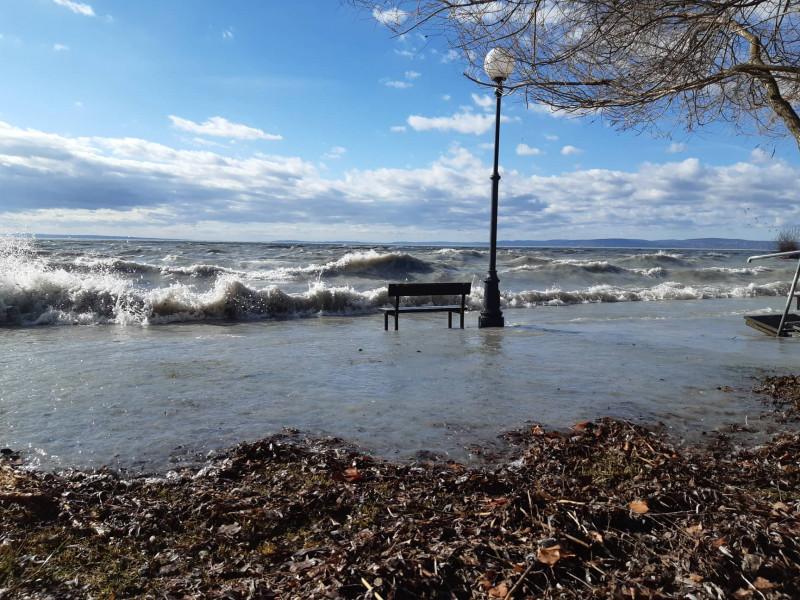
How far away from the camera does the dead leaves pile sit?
7.86 ft

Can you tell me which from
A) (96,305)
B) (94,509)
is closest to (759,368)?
(94,509)

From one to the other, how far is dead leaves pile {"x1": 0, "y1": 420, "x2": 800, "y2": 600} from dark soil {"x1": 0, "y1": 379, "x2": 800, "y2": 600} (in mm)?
10

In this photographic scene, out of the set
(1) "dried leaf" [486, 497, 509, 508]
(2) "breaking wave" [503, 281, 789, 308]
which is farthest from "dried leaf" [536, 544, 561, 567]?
(2) "breaking wave" [503, 281, 789, 308]

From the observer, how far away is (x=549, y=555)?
2.51 meters

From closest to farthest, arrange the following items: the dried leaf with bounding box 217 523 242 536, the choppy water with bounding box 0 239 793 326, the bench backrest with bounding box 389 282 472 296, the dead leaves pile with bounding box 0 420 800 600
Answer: the dead leaves pile with bounding box 0 420 800 600
the dried leaf with bounding box 217 523 242 536
the bench backrest with bounding box 389 282 472 296
the choppy water with bounding box 0 239 793 326

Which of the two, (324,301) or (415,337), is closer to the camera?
(415,337)

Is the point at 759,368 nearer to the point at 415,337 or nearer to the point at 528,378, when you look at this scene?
the point at 528,378

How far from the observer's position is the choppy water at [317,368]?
4.85 meters

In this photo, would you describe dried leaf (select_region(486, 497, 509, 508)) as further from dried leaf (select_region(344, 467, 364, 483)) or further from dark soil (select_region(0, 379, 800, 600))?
dried leaf (select_region(344, 467, 364, 483))

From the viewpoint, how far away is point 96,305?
13.5 meters

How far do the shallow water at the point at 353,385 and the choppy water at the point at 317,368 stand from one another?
28 mm

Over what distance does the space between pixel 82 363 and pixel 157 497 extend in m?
5.21

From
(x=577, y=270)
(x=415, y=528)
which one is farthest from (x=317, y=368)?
(x=577, y=270)

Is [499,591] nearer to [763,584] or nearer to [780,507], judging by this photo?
[763,584]
